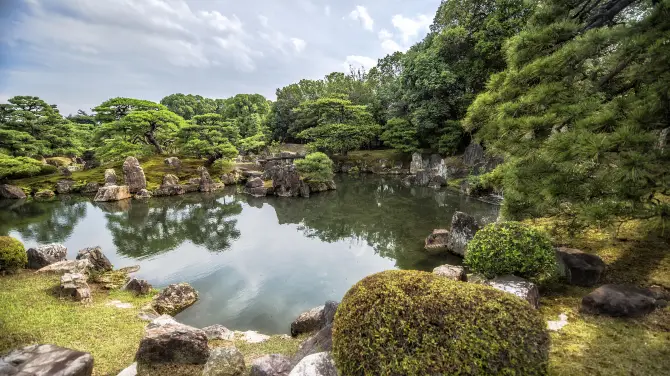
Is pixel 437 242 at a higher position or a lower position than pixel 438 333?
lower

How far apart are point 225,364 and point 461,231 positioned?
7.48 meters

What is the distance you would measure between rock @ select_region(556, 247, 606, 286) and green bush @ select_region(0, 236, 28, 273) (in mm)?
10642

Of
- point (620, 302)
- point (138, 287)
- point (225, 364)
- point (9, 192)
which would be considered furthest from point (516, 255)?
point (9, 192)

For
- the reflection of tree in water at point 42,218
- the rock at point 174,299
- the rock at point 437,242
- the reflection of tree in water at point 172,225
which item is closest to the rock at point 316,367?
the rock at point 174,299

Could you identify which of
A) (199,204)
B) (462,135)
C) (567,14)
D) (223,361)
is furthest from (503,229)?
(462,135)

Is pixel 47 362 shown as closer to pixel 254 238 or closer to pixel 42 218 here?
pixel 254 238

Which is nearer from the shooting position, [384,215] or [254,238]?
[254,238]

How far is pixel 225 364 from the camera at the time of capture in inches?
133

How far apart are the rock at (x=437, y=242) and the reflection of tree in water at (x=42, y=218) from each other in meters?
13.2

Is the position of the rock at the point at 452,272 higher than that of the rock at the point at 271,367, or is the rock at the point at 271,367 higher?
the rock at the point at 271,367

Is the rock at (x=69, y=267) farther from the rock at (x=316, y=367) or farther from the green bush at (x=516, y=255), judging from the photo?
the green bush at (x=516, y=255)

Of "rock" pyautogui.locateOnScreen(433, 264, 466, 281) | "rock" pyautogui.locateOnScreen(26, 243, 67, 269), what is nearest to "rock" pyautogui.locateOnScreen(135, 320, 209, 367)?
"rock" pyautogui.locateOnScreen(433, 264, 466, 281)

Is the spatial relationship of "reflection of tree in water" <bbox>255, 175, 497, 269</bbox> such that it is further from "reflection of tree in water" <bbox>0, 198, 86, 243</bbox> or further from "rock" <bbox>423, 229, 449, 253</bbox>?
"reflection of tree in water" <bbox>0, 198, 86, 243</bbox>

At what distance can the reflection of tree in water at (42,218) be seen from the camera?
12031mm
